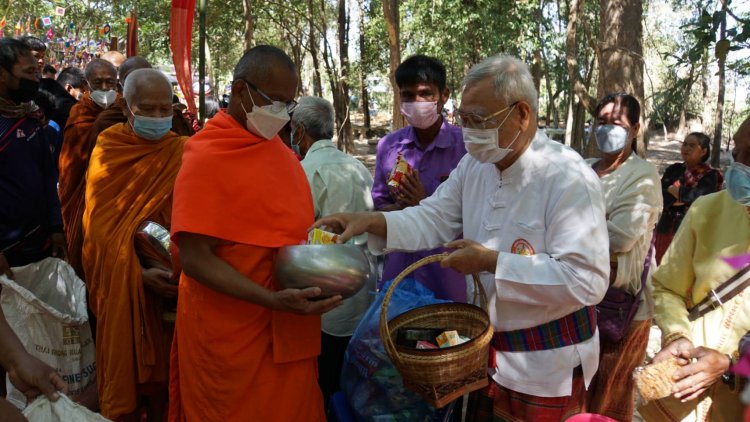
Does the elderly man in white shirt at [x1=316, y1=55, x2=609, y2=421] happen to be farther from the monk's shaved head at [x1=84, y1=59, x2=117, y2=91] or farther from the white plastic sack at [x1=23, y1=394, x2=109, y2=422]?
the monk's shaved head at [x1=84, y1=59, x2=117, y2=91]

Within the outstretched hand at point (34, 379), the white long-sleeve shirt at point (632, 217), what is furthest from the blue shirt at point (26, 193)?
the white long-sleeve shirt at point (632, 217)

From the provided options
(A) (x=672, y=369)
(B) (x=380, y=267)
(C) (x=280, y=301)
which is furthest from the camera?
(B) (x=380, y=267)

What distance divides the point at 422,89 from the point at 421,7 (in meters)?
12.5

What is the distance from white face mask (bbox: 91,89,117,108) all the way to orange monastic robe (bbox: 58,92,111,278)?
0.25 metres

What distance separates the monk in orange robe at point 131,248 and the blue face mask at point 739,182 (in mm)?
2519

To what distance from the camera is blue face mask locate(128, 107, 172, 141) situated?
3227 millimetres

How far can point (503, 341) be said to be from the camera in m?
2.15

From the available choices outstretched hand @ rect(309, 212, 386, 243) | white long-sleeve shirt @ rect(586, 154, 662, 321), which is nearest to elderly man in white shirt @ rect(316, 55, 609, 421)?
outstretched hand @ rect(309, 212, 386, 243)

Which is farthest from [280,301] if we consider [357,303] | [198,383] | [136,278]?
[136,278]

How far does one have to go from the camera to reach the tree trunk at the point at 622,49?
5.84 m

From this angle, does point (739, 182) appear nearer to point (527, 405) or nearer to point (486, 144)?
point (486, 144)

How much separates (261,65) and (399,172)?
110 cm

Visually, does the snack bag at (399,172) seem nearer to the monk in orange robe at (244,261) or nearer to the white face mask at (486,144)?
the monk in orange robe at (244,261)

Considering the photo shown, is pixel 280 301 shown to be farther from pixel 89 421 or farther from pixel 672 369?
pixel 672 369
